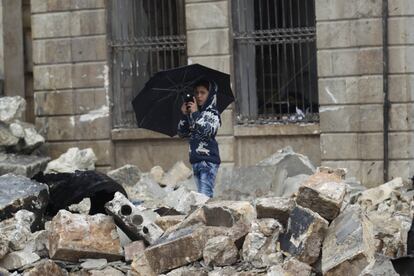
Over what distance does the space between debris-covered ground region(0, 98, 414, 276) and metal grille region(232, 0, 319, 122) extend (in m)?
3.01

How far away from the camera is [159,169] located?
11523 millimetres

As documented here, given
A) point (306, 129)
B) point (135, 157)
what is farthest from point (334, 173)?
point (135, 157)

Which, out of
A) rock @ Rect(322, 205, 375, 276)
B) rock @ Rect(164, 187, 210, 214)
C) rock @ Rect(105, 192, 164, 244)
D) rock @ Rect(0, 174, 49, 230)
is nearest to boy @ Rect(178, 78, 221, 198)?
rock @ Rect(164, 187, 210, 214)

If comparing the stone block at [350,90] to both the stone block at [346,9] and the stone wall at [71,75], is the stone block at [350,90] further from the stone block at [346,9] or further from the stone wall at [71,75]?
the stone wall at [71,75]

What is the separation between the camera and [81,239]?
7.30 meters

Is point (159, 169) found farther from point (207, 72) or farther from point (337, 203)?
point (337, 203)

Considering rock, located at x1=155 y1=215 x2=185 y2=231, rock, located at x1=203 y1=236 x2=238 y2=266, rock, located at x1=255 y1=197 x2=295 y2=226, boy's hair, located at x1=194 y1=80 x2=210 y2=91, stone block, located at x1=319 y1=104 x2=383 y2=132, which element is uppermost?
boy's hair, located at x1=194 y1=80 x2=210 y2=91

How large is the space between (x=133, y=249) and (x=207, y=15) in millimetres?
4779

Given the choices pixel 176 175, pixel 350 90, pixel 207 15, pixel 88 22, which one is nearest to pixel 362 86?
pixel 350 90

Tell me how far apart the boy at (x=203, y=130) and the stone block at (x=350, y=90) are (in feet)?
8.91

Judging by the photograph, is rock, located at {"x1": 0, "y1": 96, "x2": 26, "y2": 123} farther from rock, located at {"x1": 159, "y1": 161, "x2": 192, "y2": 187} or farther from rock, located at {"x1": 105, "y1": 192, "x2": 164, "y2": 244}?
rock, located at {"x1": 105, "y1": 192, "x2": 164, "y2": 244}

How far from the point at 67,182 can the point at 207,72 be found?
1662 mm

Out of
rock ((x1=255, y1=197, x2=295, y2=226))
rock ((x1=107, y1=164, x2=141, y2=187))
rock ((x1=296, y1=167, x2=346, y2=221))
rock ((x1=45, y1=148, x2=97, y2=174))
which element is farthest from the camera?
rock ((x1=45, y1=148, x2=97, y2=174))

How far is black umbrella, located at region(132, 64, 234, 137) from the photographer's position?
8.45m
